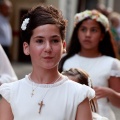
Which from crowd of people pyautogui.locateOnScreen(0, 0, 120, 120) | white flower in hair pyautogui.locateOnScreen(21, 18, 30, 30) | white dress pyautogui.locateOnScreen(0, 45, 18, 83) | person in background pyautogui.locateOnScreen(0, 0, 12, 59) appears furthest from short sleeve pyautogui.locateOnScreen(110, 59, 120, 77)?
person in background pyautogui.locateOnScreen(0, 0, 12, 59)

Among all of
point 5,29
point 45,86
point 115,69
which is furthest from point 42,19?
point 5,29

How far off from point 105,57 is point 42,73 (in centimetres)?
245

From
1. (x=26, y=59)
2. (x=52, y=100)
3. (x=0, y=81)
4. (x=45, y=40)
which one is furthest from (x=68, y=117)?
(x=26, y=59)

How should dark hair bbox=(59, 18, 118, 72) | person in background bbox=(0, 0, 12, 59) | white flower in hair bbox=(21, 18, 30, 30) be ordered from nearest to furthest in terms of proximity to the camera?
1. white flower in hair bbox=(21, 18, 30, 30)
2. dark hair bbox=(59, 18, 118, 72)
3. person in background bbox=(0, 0, 12, 59)

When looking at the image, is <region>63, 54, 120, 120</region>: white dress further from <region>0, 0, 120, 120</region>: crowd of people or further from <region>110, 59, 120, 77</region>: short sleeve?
<region>0, 0, 120, 120</region>: crowd of people

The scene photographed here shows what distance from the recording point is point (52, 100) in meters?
3.63

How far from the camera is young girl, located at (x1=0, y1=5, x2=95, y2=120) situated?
360 cm

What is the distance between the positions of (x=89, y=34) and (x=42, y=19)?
233 cm

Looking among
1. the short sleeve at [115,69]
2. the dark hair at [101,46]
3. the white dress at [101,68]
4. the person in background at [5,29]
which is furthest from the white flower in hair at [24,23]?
the person in background at [5,29]

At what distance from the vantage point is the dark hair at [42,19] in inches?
144

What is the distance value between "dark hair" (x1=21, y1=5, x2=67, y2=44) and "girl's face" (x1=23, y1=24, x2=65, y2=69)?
36 mm

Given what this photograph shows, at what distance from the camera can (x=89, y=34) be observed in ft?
19.5

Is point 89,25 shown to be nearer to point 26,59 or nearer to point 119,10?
point 26,59

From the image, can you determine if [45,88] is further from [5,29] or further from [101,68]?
[5,29]
